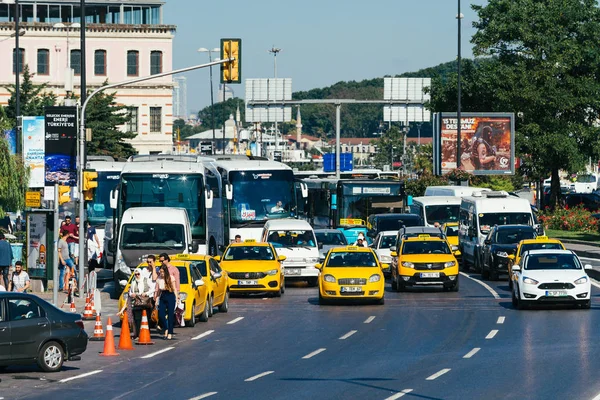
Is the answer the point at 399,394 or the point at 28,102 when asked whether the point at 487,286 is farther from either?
the point at 28,102

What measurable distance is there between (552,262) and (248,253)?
29.3 ft

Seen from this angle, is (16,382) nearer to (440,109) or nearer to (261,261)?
(261,261)

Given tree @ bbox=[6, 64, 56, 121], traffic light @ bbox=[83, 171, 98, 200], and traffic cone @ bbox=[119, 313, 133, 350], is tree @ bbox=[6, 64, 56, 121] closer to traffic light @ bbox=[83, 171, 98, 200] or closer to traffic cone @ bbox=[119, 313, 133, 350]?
traffic light @ bbox=[83, 171, 98, 200]

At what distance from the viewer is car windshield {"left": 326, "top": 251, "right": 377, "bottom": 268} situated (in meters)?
→ 33.5

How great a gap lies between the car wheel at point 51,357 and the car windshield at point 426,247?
18577 mm

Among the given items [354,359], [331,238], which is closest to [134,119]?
[331,238]

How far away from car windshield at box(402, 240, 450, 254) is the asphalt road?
514 cm

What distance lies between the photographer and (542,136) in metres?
76.9

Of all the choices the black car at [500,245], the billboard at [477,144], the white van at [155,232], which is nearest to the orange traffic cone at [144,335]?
the white van at [155,232]

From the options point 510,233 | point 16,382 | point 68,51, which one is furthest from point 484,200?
point 68,51

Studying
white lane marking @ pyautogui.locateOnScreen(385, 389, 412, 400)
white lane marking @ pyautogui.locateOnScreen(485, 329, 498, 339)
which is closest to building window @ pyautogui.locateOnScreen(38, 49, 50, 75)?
A: white lane marking @ pyautogui.locateOnScreen(485, 329, 498, 339)

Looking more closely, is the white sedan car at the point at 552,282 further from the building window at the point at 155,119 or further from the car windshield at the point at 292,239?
the building window at the point at 155,119

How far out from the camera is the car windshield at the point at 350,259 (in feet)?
110

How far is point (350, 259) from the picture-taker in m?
33.7
